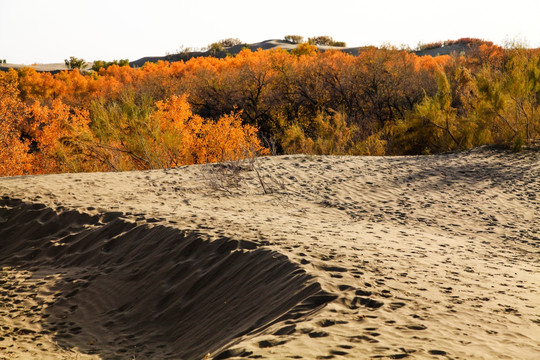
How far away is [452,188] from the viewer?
12.6 meters

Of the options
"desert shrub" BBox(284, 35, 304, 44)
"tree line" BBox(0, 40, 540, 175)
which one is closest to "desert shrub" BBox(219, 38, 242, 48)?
"desert shrub" BBox(284, 35, 304, 44)

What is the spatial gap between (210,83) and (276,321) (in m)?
30.3

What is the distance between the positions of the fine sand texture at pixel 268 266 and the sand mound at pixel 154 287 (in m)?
0.02

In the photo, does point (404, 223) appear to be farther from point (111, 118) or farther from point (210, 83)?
point (210, 83)

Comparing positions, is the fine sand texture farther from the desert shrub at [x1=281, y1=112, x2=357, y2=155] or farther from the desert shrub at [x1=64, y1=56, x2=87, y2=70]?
the desert shrub at [x1=64, y1=56, x2=87, y2=70]

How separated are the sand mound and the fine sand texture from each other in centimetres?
2

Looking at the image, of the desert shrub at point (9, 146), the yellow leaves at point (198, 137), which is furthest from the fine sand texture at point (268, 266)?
the desert shrub at point (9, 146)

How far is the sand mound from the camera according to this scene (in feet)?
17.7

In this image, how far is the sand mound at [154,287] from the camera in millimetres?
5387

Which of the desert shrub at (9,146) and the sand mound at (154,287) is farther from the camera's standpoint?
the desert shrub at (9,146)

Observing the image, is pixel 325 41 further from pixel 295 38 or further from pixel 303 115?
pixel 303 115

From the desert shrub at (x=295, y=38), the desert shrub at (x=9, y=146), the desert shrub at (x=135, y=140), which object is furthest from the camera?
the desert shrub at (x=295, y=38)

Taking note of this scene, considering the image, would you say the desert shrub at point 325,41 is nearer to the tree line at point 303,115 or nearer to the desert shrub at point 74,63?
the desert shrub at point 74,63

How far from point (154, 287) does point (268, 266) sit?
1.60 m
